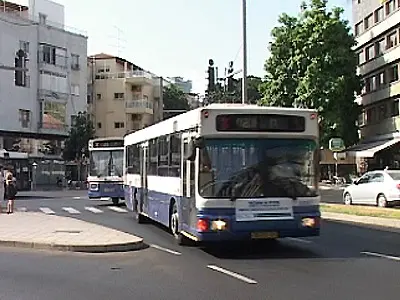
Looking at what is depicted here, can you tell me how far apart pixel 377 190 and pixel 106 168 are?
11395mm

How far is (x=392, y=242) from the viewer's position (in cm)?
1652

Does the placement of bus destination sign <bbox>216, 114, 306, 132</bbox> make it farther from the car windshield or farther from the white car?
the car windshield

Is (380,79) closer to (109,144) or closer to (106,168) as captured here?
(109,144)

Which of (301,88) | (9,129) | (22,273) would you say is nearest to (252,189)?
(22,273)

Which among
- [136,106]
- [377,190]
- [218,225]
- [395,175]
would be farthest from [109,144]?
[136,106]

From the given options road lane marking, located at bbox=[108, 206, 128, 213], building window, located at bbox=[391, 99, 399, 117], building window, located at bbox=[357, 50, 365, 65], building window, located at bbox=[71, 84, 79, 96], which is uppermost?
building window, located at bbox=[357, 50, 365, 65]

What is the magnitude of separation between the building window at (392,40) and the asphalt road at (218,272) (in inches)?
1571

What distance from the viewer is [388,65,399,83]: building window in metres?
53.3

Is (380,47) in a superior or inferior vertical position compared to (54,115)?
superior

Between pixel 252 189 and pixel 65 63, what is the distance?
60355 millimetres

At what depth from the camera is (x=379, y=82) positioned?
57.1 metres

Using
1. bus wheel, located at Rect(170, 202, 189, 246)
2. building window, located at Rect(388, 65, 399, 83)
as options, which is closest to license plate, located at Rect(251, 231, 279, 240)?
bus wheel, located at Rect(170, 202, 189, 246)

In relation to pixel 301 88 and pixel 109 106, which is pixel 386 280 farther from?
pixel 109 106

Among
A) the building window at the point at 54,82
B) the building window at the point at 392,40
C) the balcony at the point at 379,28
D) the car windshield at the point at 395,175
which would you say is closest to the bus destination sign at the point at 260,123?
the car windshield at the point at 395,175
